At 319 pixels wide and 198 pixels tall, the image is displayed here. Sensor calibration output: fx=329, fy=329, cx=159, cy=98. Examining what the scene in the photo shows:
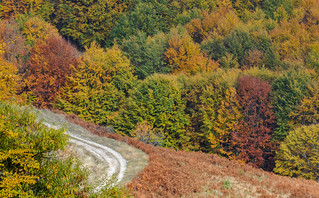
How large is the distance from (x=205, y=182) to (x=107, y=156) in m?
7.66

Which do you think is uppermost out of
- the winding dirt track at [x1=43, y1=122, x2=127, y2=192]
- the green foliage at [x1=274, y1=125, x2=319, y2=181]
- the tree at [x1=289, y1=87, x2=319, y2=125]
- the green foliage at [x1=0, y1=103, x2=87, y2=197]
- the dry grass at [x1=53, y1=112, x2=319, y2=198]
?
the green foliage at [x1=0, y1=103, x2=87, y2=197]

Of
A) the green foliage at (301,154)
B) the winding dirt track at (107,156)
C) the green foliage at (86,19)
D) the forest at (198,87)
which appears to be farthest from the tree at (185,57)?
the winding dirt track at (107,156)

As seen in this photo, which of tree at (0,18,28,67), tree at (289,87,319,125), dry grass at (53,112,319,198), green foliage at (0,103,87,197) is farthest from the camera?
tree at (0,18,28,67)

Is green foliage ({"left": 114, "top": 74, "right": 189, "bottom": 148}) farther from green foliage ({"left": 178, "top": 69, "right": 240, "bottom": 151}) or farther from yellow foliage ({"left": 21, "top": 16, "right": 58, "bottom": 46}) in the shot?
yellow foliage ({"left": 21, "top": 16, "right": 58, "bottom": 46})

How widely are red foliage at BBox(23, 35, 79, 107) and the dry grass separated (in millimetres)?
36107

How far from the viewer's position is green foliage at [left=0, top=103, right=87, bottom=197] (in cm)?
1070

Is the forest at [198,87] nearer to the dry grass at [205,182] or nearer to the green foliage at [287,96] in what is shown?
the green foliage at [287,96]

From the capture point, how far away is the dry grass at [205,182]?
1691 centimetres

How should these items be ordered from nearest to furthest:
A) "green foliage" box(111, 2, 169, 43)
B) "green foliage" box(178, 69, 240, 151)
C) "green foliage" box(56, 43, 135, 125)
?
"green foliage" box(178, 69, 240, 151) → "green foliage" box(56, 43, 135, 125) → "green foliage" box(111, 2, 169, 43)

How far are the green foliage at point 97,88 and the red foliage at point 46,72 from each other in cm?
156

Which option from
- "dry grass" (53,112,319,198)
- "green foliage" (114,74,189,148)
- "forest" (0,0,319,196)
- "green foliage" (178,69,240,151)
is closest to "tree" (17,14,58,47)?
"forest" (0,0,319,196)

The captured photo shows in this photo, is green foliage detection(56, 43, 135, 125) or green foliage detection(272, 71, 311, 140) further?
green foliage detection(56, 43, 135, 125)

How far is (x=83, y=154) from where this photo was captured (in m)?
22.7

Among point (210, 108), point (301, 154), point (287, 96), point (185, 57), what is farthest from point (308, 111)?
point (185, 57)
